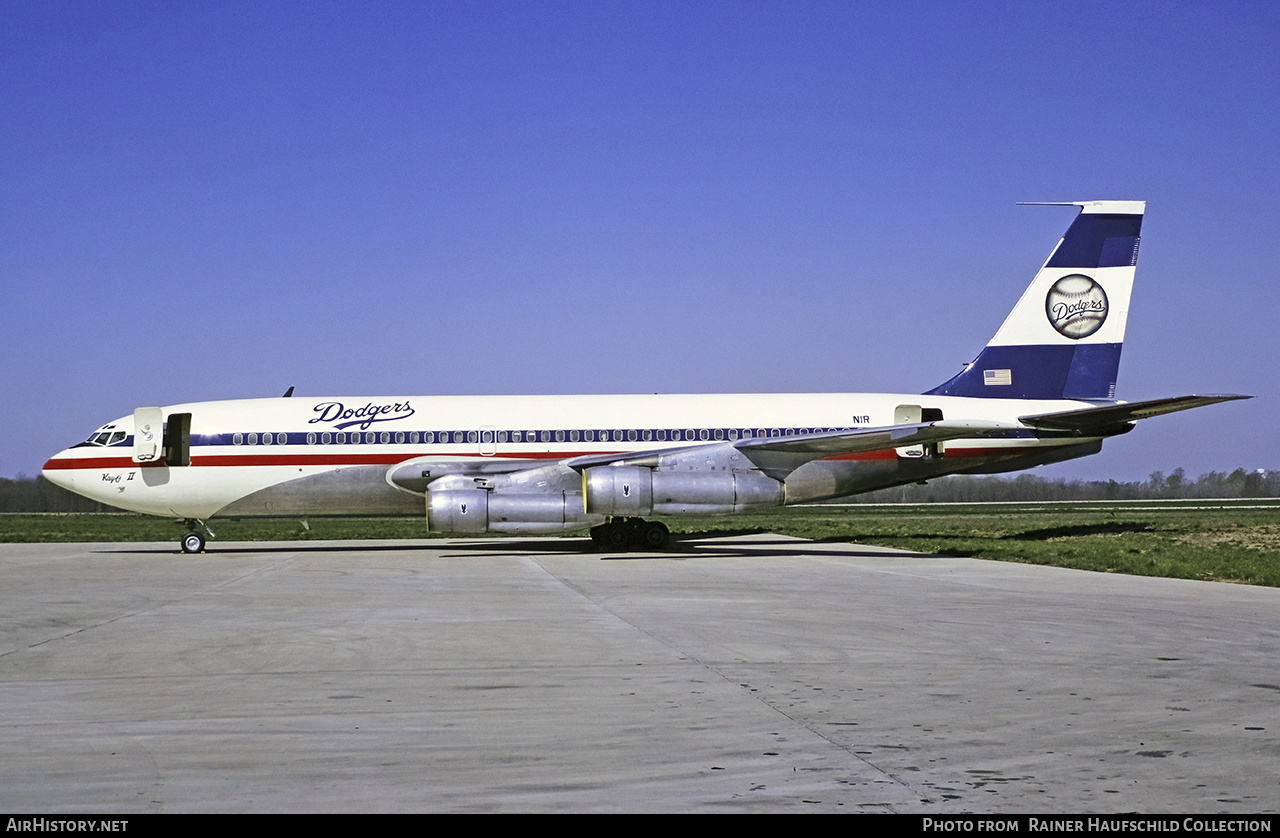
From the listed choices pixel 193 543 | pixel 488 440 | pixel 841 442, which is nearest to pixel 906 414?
pixel 841 442

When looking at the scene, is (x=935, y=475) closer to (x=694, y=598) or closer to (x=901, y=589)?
(x=901, y=589)

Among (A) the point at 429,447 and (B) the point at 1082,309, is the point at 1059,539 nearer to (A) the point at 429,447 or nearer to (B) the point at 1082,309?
(B) the point at 1082,309

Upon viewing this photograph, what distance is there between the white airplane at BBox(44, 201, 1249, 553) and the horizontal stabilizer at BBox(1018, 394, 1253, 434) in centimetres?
6

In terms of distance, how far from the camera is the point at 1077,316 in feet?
88.6

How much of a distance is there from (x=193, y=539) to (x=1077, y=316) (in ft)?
68.5

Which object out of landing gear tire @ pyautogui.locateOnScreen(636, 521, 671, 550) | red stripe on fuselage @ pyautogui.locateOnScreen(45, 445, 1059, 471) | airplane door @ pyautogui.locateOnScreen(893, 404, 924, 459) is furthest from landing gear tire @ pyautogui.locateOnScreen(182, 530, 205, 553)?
airplane door @ pyautogui.locateOnScreen(893, 404, 924, 459)

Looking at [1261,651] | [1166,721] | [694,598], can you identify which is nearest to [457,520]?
[694,598]

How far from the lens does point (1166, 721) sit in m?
6.69

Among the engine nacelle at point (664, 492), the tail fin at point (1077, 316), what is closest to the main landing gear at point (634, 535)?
the engine nacelle at point (664, 492)

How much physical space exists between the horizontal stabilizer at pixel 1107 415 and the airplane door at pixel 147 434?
1846 centimetres

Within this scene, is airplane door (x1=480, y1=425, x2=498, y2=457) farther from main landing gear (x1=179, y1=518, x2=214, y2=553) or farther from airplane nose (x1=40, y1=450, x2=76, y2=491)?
airplane nose (x1=40, y1=450, x2=76, y2=491)

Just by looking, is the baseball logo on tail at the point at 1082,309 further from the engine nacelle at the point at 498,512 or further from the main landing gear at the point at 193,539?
the main landing gear at the point at 193,539

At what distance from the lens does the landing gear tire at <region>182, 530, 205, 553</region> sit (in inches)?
988

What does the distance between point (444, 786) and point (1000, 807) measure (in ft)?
8.11
